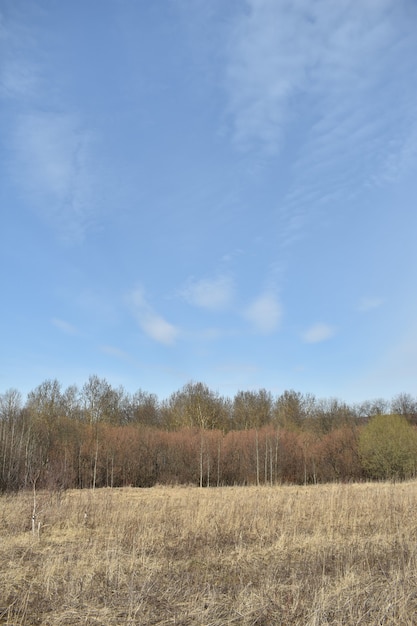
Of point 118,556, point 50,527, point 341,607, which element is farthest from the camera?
point 50,527

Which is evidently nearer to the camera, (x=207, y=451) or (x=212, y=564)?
(x=212, y=564)

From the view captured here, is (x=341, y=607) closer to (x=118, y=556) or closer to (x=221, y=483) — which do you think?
(x=118, y=556)

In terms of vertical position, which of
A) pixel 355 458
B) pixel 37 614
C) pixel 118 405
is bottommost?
pixel 37 614

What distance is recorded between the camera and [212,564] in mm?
8273

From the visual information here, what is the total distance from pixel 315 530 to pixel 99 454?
29.6m

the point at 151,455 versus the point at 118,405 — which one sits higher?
the point at 118,405

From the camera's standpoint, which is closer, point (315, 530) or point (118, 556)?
point (118, 556)

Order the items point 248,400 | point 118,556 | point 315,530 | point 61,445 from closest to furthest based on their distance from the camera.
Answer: point 118,556 → point 315,530 → point 61,445 → point 248,400

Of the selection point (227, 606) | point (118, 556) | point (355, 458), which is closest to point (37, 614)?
point (227, 606)

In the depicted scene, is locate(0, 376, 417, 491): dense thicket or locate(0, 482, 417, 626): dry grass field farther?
locate(0, 376, 417, 491): dense thicket

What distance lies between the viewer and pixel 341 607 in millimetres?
5422

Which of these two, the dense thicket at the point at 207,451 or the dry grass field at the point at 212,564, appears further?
the dense thicket at the point at 207,451

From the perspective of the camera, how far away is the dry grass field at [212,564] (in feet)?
17.9

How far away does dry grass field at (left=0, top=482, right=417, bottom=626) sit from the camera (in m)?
5.45
